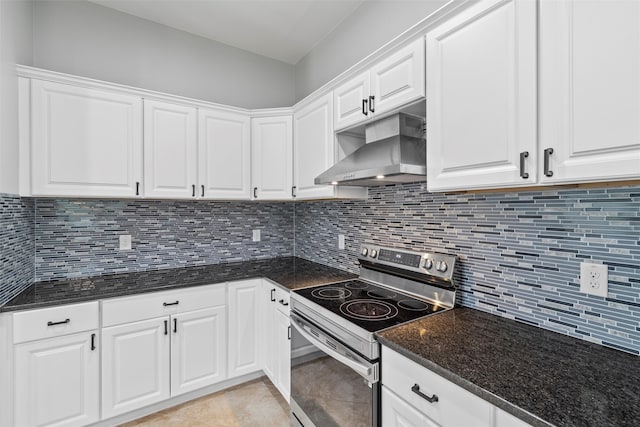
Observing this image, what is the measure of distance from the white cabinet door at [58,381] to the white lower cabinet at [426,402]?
1743 millimetres

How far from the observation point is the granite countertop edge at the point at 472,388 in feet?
2.45

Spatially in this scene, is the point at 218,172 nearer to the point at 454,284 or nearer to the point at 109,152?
the point at 109,152

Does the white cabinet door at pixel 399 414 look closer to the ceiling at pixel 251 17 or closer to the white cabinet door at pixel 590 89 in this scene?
the white cabinet door at pixel 590 89

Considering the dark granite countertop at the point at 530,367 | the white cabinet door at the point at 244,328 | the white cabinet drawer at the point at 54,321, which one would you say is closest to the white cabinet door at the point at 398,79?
the dark granite countertop at the point at 530,367

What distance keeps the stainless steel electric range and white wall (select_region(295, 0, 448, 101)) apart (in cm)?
149

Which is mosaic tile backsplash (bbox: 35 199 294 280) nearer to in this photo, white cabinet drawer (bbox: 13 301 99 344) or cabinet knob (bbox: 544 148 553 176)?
white cabinet drawer (bbox: 13 301 99 344)

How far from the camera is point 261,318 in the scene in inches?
91.0

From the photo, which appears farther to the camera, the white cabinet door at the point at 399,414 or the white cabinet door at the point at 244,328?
the white cabinet door at the point at 244,328

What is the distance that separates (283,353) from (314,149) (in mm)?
1477

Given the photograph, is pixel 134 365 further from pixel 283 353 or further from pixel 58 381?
pixel 283 353

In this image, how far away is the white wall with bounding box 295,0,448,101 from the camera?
1.92m

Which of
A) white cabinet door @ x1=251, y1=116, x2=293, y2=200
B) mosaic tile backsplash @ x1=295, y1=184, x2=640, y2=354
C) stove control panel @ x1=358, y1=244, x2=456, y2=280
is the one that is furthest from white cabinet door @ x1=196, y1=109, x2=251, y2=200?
mosaic tile backsplash @ x1=295, y1=184, x2=640, y2=354

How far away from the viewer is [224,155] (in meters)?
2.45

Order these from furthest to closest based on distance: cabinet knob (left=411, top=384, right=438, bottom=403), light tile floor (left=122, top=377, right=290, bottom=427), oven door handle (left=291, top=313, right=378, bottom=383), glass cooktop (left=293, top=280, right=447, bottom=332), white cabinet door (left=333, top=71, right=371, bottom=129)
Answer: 1. light tile floor (left=122, top=377, right=290, bottom=427)
2. white cabinet door (left=333, top=71, right=371, bottom=129)
3. glass cooktop (left=293, top=280, right=447, bottom=332)
4. oven door handle (left=291, top=313, right=378, bottom=383)
5. cabinet knob (left=411, top=384, right=438, bottom=403)
